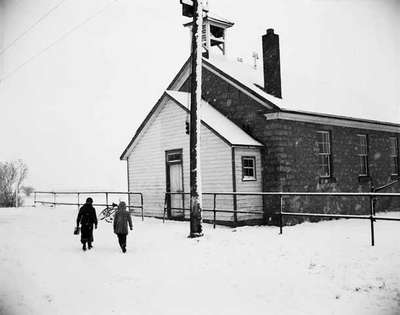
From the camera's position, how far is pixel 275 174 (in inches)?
615

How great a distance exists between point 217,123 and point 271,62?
3.17 m

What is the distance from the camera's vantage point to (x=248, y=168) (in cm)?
1583

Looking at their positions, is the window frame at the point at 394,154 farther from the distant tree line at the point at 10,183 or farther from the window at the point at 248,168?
the distant tree line at the point at 10,183

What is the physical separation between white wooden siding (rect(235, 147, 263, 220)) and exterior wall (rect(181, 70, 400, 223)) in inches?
8.9

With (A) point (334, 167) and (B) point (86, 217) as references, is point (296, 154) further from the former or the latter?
(B) point (86, 217)

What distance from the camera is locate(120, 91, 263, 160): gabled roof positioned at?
50.3 feet

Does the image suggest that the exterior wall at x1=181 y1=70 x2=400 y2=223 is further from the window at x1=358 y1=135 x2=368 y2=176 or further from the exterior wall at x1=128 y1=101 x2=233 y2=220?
the exterior wall at x1=128 y1=101 x2=233 y2=220

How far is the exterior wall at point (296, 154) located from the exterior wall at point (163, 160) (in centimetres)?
162

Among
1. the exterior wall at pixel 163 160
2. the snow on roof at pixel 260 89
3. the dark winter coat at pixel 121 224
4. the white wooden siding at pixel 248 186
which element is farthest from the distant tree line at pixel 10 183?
the dark winter coat at pixel 121 224

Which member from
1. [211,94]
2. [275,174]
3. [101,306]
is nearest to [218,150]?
[275,174]

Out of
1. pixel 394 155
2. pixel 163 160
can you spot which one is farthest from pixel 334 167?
pixel 163 160

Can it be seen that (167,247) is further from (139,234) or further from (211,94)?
(211,94)

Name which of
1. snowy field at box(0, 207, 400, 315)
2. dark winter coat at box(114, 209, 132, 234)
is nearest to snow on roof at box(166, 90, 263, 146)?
snowy field at box(0, 207, 400, 315)

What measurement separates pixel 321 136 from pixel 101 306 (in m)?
13.2
